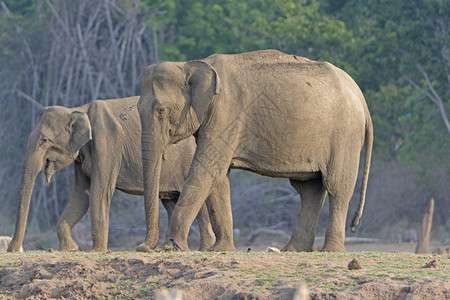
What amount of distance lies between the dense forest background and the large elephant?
9.94 m

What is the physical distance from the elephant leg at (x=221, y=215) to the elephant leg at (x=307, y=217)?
0.68m

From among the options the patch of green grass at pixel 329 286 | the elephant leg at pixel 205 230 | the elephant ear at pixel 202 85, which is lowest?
the patch of green grass at pixel 329 286

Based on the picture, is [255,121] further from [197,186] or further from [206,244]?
[206,244]

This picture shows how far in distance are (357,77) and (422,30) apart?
1877 mm

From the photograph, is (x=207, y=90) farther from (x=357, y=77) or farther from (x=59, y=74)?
(x=59, y=74)

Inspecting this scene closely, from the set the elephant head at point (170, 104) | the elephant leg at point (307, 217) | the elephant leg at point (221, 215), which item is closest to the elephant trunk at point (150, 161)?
the elephant head at point (170, 104)

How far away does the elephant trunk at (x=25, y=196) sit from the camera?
13.1 m

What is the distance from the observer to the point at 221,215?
1188cm

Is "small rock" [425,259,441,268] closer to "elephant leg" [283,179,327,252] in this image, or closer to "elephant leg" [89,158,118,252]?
"elephant leg" [283,179,327,252]

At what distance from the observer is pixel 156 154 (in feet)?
37.7

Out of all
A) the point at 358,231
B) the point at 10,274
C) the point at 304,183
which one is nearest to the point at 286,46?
the point at 358,231

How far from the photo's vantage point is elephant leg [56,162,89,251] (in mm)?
13805

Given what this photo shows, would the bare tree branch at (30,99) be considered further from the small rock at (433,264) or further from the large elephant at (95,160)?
the small rock at (433,264)

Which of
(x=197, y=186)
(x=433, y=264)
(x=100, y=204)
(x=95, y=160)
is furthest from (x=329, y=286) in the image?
(x=95, y=160)
